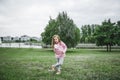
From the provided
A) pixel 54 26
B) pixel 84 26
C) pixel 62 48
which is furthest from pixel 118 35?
pixel 84 26

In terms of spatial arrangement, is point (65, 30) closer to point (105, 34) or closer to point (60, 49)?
point (105, 34)

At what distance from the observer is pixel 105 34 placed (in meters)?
54.1

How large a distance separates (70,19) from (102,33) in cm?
1171

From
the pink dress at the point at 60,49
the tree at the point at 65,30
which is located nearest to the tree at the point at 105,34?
the tree at the point at 65,30

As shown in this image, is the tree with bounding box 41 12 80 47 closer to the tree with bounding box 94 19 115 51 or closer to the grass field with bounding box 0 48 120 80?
the tree with bounding box 94 19 115 51

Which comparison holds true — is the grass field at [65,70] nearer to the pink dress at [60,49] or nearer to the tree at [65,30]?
the pink dress at [60,49]

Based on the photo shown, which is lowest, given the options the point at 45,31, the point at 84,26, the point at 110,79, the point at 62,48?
the point at 110,79

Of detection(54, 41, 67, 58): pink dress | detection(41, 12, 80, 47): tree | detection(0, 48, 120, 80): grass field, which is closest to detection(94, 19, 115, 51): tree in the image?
detection(41, 12, 80, 47): tree

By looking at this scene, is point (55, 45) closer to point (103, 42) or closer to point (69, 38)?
point (69, 38)

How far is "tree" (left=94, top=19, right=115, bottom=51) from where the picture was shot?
52888 millimetres

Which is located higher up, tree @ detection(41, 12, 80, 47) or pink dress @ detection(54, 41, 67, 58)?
tree @ detection(41, 12, 80, 47)

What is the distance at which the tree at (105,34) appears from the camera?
5289 centimetres

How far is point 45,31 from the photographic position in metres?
55.9

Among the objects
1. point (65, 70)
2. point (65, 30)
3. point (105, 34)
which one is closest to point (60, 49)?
point (65, 70)
